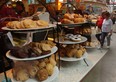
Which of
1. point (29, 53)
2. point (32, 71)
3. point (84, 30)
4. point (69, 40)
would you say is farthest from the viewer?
point (84, 30)

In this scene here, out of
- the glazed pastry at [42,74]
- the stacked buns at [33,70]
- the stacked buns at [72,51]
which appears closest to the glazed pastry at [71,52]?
the stacked buns at [72,51]

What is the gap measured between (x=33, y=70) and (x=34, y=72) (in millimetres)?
23

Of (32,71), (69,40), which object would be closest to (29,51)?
(32,71)

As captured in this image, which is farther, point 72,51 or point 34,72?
point 72,51

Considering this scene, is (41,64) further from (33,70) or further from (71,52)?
(71,52)

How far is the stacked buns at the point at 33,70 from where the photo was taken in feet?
4.62

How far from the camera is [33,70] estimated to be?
146cm

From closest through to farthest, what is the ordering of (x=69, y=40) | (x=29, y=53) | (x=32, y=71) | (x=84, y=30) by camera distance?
(x=29, y=53) → (x=32, y=71) → (x=69, y=40) → (x=84, y=30)

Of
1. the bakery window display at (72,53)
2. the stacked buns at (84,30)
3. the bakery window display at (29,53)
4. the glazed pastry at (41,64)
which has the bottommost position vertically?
the bakery window display at (72,53)

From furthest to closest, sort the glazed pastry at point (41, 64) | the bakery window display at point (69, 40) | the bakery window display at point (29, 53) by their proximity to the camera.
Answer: the bakery window display at point (69, 40)
the glazed pastry at point (41, 64)
the bakery window display at point (29, 53)

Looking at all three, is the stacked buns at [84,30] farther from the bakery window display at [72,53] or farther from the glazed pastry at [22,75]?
the glazed pastry at [22,75]

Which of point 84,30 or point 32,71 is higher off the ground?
point 84,30

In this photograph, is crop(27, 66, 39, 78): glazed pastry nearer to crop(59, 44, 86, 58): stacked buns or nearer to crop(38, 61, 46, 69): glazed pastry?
crop(38, 61, 46, 69): glazed pastry

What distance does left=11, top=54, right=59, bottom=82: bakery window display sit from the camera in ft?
4.62
